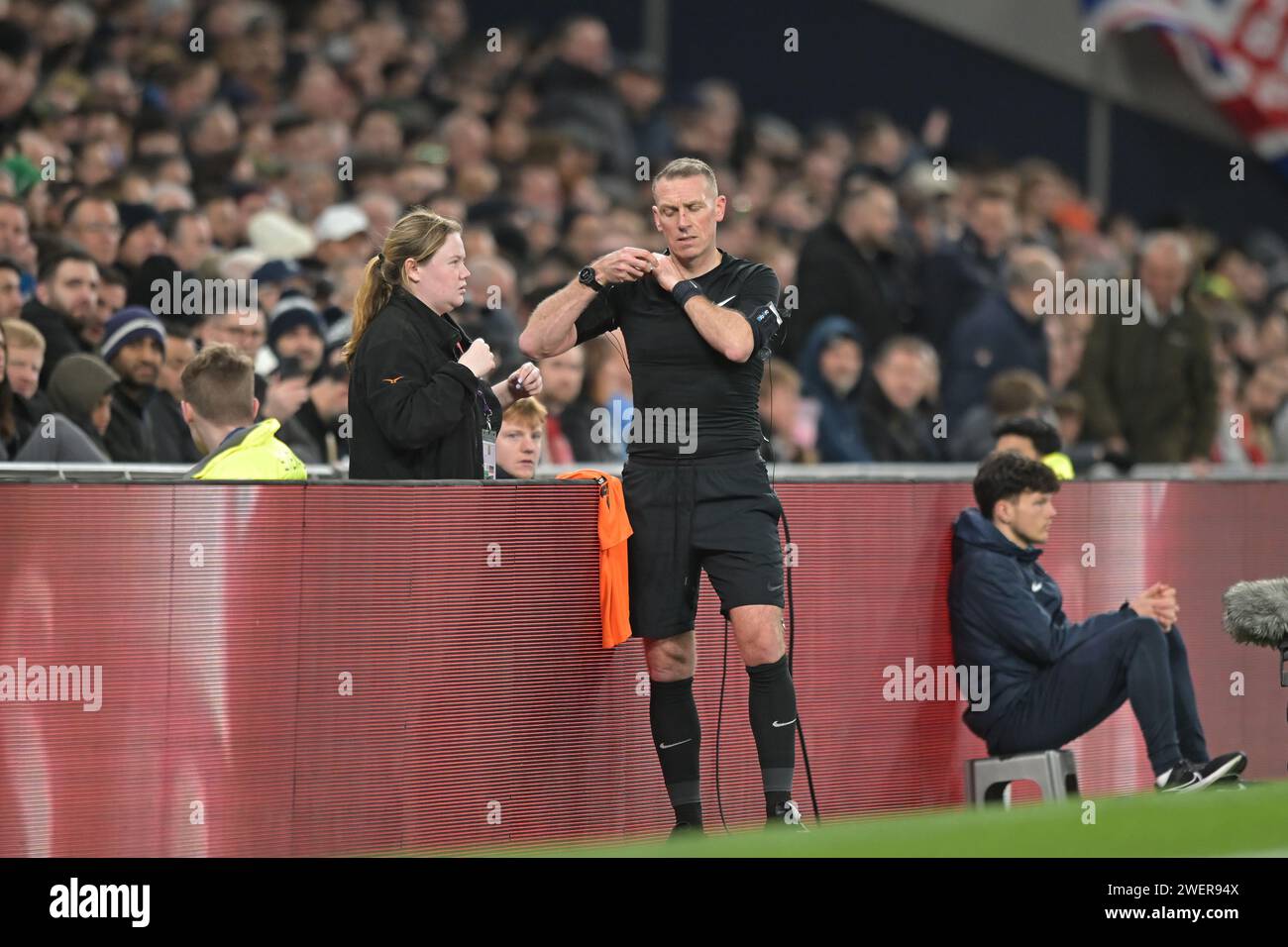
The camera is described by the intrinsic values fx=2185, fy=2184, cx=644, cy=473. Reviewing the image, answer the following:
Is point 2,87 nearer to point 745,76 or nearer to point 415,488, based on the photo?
point 415,488

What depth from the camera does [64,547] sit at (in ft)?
21.2

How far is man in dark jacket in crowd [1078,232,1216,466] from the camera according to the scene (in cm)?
1386

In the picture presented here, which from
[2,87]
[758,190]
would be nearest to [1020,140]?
[758,190]

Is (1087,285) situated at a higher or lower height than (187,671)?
higher

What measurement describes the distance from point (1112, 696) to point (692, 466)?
2.24m

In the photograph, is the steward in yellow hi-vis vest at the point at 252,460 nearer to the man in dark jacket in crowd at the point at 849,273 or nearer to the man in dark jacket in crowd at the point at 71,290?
the man in dark jacket in crowd at the point at 71,290

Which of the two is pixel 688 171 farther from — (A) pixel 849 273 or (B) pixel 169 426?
(A) pixel 849 273

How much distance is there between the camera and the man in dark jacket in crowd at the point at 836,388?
12156 mm

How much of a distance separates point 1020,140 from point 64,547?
1771 centimetres

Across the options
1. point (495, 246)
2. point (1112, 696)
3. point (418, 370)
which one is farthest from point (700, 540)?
point (495, 246)

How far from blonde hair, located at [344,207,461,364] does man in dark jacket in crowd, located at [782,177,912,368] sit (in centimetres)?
618

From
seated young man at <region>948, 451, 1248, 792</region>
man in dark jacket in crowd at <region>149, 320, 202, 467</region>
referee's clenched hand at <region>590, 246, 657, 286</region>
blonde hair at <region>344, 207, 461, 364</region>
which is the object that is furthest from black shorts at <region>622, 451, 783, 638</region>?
man in dark jacket in crowd at <region>149, 320, 202, 467</region>

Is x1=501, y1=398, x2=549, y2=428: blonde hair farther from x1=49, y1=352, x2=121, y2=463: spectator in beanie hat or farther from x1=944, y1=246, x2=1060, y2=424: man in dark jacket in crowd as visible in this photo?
x1=944, y1=246, x2=1060, y2=424: man in dark jacket in crowd

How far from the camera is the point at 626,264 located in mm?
7020
